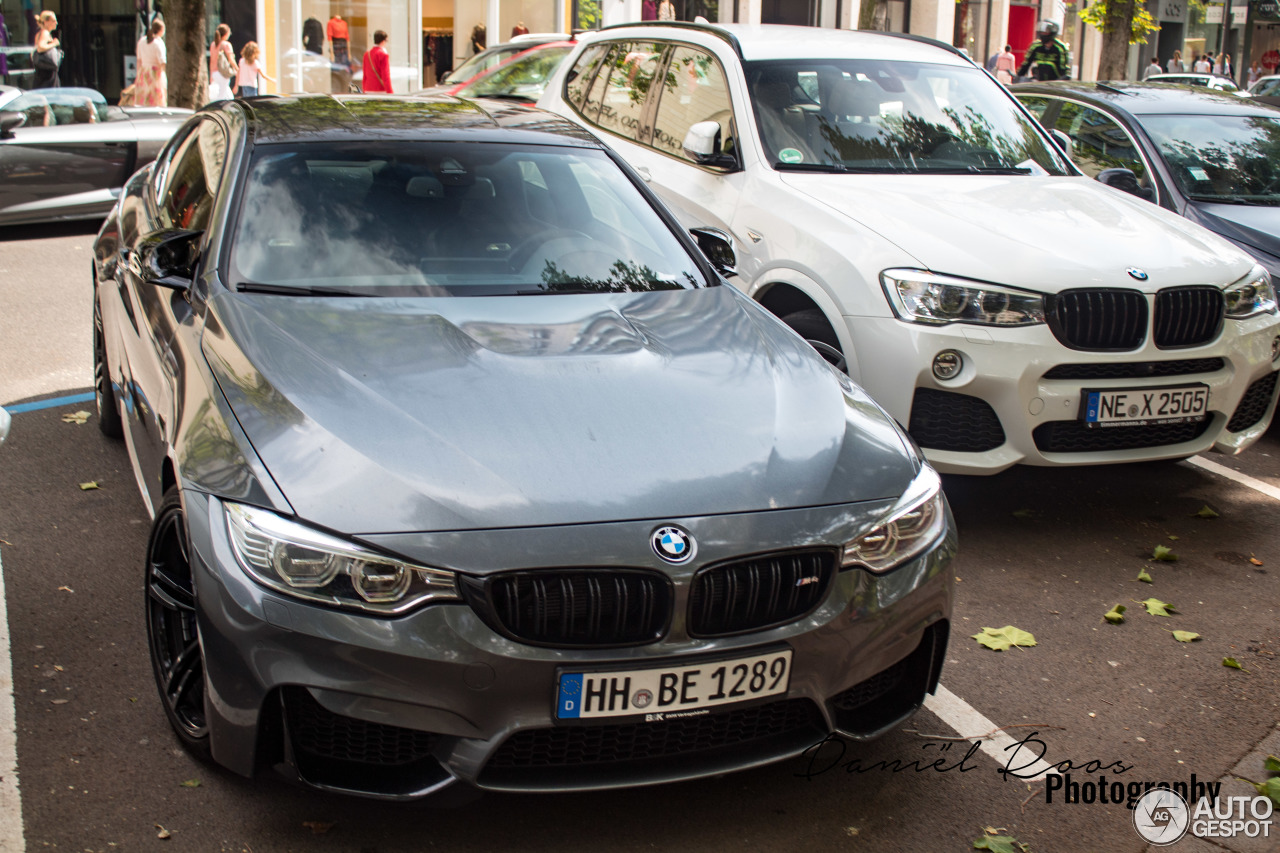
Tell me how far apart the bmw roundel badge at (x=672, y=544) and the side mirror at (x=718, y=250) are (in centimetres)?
203

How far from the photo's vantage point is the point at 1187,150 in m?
7.61

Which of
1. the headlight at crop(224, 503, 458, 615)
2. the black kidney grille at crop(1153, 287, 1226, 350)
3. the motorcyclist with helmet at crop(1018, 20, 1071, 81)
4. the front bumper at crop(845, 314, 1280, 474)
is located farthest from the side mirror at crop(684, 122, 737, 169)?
the motorcyclist with helmet at crop(1018, 20, 1071, 81)

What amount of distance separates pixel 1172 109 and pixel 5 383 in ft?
22.6

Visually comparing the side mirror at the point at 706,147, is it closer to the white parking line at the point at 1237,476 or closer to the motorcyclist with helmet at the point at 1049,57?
the white parking line at the point at 1237,476

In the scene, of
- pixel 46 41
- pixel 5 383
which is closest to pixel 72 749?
pixel 5 383

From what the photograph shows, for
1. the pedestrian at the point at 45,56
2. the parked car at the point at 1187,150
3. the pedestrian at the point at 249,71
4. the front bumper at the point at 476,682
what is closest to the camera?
the front bumper at the point at 476,682

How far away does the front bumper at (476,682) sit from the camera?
8.86ft

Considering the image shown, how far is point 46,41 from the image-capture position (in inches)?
679

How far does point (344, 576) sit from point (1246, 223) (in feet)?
19.1

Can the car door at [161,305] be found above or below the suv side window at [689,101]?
below

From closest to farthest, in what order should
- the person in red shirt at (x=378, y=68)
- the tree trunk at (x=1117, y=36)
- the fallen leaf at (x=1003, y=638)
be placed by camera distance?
1. the fallen leaf at (x=1003, y=638)
2. the person in red shirt at (x=378, y=68)
3. the tree trunk at (x=1117, y=36)

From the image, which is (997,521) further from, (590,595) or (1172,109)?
(1172,109)

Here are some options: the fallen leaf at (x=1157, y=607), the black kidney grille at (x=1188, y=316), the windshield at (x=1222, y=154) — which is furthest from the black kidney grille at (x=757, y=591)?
the windshield at (x=1222, y=154)

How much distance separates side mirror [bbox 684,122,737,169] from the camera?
20.0 feet
